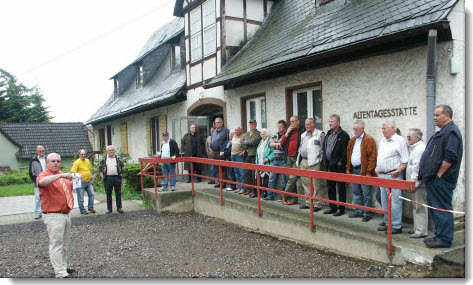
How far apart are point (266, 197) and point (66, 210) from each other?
4.20 metres

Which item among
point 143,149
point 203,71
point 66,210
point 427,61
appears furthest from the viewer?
point 143,149

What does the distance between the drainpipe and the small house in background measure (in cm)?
2536

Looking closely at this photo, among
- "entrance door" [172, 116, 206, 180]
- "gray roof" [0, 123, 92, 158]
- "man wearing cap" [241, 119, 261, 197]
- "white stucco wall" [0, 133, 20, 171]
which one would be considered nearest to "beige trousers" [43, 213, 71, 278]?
"man wearing cap" [241, 119, 261, 197]

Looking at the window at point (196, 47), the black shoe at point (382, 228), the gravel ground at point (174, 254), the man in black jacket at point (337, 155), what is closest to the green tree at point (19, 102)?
the window at point (196, 47)

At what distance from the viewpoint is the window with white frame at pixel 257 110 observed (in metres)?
9.26

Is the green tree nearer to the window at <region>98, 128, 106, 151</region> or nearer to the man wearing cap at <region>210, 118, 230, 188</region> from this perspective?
the window at <region>98, 128, 106, 151</region>

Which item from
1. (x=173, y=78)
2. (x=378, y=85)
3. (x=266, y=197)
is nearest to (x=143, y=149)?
(x=173, y=78)

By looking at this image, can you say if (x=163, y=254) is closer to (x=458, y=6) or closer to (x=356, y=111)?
(x=356, y=111)

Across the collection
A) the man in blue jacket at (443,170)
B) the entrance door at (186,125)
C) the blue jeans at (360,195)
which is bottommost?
the blue jeans at (360,195)

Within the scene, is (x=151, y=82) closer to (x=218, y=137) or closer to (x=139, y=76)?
(x=139, y=76)

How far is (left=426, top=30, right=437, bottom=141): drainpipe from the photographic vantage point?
501 cm

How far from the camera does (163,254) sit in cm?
580

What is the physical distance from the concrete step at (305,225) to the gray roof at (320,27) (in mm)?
2812

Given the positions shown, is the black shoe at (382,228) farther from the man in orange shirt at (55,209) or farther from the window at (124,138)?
the window at (124,138)
